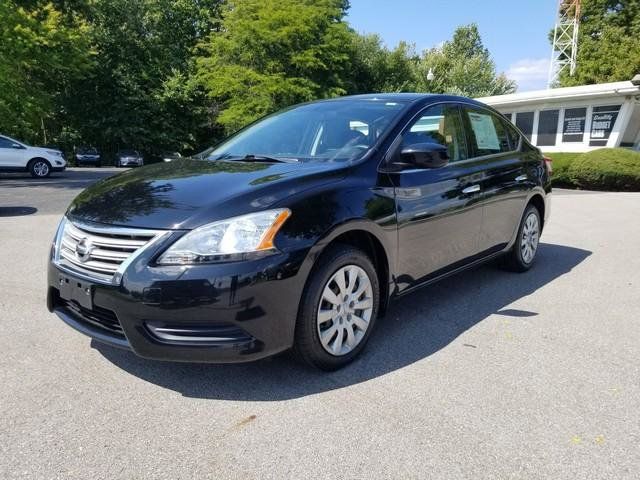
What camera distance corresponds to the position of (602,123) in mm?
17484

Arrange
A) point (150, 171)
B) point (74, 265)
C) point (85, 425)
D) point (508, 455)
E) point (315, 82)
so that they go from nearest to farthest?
point (508, 455) < point (85, 425) < point (74, 265) < point (150, 171) < point (315, 82)

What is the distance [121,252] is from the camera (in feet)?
8.77

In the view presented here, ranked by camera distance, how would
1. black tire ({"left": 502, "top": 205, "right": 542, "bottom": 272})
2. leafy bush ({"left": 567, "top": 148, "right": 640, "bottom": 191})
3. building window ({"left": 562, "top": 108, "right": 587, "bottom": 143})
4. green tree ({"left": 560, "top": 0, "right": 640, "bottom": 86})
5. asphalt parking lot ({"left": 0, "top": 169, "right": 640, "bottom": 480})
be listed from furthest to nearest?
green tree ({"left": 560, "top": 0, "right": 640, "bottom": 86}) → building window ({"left": 562, "top": 108, "right": 587, "bottom": 143}) → leafy bush ({"left": 567, "top": 148, "right": 640, "bottom": 191}) → black tire ({"left": 502, "top": 205, "right": 542, "bottom": 272}) → asphalt parking lot ({"left": 0, "top": 169, "right": 640, "bottom": 480})

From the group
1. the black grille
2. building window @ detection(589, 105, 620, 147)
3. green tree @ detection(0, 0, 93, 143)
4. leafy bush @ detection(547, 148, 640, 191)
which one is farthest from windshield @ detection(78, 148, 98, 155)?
the black grille

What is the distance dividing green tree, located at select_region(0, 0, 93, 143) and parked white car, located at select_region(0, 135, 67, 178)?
14.0ft

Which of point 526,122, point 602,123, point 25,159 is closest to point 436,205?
point 602,123

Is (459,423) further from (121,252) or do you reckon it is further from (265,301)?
(121,252)

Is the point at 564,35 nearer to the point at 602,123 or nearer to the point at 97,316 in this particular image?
the point at 602,123

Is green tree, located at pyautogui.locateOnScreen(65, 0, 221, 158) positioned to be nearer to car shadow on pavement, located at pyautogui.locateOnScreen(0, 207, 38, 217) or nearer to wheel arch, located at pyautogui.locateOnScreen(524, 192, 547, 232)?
car shadow on pavement, located at pyautogui.locateOnScreen(0, 207, 38, 217)

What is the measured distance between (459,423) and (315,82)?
29.8 m

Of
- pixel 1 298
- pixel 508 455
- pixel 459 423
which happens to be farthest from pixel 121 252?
pixel 1 298

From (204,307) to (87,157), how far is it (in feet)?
105

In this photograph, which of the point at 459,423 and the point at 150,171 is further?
the point at 150,171

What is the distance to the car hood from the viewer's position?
2.68 m
